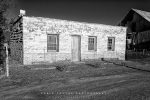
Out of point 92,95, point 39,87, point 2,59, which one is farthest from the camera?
point 2,59

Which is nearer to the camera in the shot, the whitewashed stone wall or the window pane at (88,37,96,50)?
the whitewashed stone wall

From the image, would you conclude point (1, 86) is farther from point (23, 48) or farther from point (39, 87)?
point (23, 48)

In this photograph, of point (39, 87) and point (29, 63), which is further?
point (29, 63)

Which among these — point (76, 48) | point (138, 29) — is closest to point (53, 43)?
point (76, 48)

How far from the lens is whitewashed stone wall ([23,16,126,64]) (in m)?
9.76

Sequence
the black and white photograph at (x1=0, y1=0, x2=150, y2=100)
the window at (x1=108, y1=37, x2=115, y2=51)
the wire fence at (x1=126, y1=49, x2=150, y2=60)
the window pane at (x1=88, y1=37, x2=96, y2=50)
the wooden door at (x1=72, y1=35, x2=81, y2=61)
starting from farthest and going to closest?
the wire fence at (x1=126, y1=49, x2=150, y2=60) → the window at (x1=108, y1=37, x2=115, y2=51) → the window pane at (x1=88, y1=37, x2=96, y2=50) → the wooden door at (x1=72, y1=35, x2=81, y2=61) → the black and white photograph at (x1=0, y1=0, x2=150, y2=100)

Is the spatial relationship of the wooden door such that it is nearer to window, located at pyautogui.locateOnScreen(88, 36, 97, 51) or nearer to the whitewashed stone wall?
the whitewashed stone wall

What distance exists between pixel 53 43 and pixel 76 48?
2.48m

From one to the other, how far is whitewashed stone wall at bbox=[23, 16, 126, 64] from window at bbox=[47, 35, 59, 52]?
0.32 meters

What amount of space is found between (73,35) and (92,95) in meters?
8.31

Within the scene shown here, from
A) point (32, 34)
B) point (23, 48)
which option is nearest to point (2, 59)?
point (23, 48)

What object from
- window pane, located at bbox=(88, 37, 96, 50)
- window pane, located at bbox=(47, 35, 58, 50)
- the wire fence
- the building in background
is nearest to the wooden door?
window pane, located at bbox=(88, 37, 96, 50)

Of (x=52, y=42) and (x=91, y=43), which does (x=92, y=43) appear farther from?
(x=52, y=42)

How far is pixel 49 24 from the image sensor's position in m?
10.4
